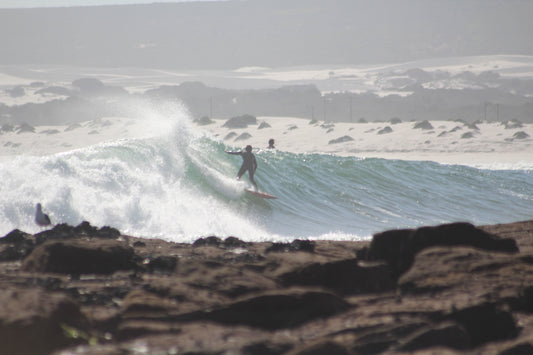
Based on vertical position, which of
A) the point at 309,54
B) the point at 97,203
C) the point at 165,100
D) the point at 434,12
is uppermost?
the point at 434,12

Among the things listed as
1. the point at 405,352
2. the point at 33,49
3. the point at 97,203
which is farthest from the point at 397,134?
the point at 33,49

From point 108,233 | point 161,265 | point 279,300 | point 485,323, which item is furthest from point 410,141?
point 279,300

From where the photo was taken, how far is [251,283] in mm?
4164

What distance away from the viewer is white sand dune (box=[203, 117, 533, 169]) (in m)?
35.4

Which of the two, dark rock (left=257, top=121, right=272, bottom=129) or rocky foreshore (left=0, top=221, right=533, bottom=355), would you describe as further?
dark rock (left=257, top=121, right=272, bottom=129)

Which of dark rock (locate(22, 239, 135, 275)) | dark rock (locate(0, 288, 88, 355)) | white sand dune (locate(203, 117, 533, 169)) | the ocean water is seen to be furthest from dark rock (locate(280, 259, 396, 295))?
white sand dune (locate(203, 117, 533, 169))

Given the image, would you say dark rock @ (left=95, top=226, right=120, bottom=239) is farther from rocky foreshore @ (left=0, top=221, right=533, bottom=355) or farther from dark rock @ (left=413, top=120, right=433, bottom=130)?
dark rock @ (left=413, top=120, right=433, bottom=130)

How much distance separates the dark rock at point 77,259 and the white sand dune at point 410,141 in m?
27.3

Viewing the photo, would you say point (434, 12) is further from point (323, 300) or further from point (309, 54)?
point (323, 300)

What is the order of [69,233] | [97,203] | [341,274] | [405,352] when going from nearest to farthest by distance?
1. [405,352]
2. [341,274]
3. [69,233]
4. [97,203]

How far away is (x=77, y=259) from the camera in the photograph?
497 centimetres

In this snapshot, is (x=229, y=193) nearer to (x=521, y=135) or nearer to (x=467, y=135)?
(x=521, y=135)

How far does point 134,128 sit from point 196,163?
43.0 meters

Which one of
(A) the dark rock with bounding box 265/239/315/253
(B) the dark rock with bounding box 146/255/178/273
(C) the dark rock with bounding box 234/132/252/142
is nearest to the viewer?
(B) the dark rock with bounding box 146/255/178/273
